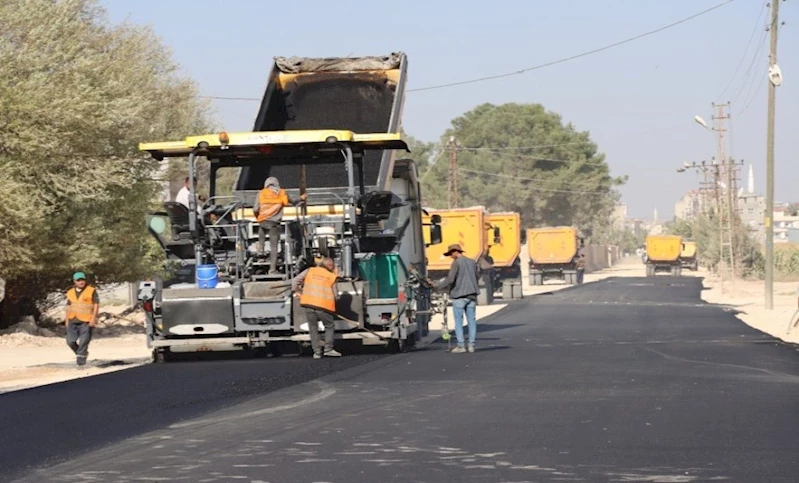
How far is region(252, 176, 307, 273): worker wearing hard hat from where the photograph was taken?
60.2 ft

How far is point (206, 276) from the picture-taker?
1864 cm

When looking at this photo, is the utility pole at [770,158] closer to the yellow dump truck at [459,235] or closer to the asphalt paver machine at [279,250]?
→ the yellow dump truck at [459,235]

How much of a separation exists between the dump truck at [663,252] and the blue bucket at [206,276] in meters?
66.6

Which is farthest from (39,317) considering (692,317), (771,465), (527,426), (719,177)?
(719,177)

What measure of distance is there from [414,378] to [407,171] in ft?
21.3

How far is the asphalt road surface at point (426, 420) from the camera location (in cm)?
883

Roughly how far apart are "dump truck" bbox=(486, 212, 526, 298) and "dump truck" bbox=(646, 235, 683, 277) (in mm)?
37091

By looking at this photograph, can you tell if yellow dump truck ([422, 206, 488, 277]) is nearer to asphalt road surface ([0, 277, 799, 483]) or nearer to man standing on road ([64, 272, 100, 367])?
asphalt road surface ([0, 277, 799, 483])

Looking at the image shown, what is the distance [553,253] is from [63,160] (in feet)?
139

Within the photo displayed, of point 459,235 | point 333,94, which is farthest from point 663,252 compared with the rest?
point 333,94

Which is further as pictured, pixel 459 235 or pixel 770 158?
pixel 459 235

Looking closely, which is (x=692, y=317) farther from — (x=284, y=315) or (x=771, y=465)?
(x=771, y=465)

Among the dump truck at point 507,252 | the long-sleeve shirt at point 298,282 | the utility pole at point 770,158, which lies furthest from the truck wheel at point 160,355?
the dump truck at point 507,252

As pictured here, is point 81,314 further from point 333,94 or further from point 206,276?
point 333,94
